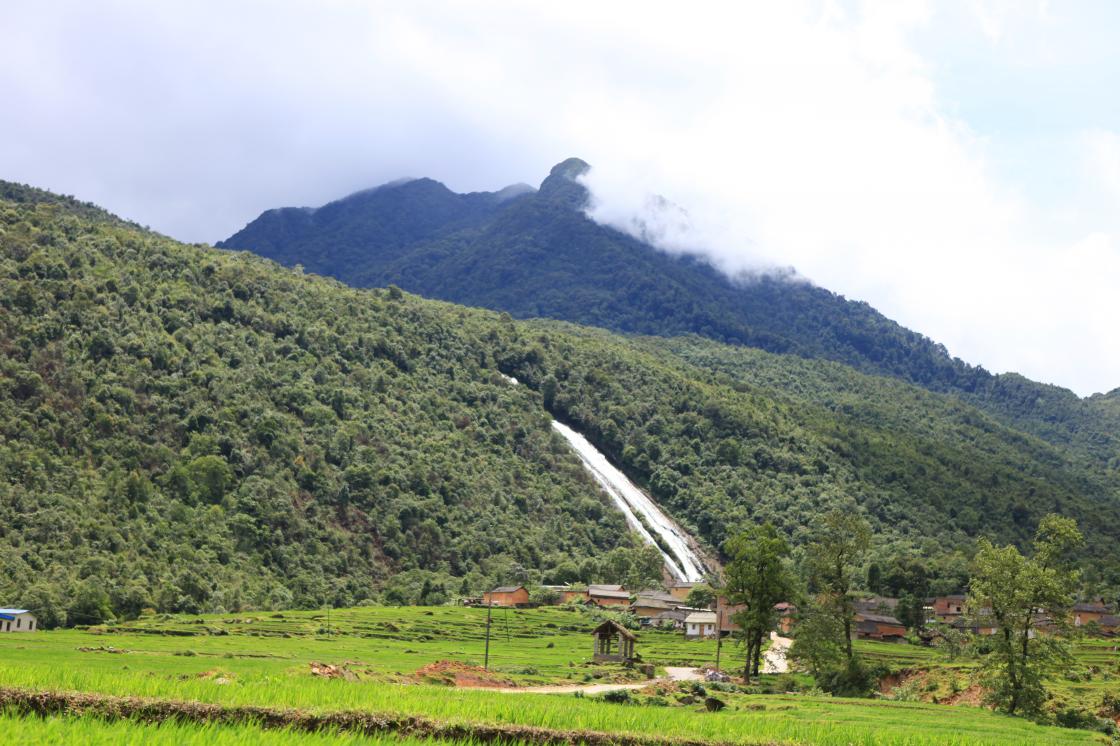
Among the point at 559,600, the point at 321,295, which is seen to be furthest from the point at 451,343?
Result: the point at 559,600

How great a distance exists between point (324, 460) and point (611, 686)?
91.1 meters

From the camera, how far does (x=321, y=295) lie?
179 meters

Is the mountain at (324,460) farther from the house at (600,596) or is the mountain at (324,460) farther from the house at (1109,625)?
the house at (1109,625)

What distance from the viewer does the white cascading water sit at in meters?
153

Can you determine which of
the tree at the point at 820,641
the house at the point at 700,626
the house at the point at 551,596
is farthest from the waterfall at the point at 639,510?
the tree at the point at 820,641

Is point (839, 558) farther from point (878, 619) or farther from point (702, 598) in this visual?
point (702, 598)

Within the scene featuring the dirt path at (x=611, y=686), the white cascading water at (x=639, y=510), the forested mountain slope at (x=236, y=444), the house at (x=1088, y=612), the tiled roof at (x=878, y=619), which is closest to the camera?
the dirt path at (x=611, y=686)

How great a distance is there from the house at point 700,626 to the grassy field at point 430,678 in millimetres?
3174

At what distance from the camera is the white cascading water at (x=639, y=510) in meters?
153


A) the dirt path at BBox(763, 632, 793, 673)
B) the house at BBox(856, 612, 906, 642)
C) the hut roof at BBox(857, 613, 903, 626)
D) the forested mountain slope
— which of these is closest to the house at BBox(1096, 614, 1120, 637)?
the house at BBox(856, 612, 906, 642)

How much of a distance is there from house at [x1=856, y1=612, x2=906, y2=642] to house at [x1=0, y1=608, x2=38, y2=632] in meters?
67.5

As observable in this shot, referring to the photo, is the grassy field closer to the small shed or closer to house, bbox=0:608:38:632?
the small shed

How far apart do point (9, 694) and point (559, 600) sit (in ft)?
327

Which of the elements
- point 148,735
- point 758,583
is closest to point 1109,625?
point 758,583
